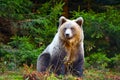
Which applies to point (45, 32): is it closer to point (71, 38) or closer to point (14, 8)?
point (14, 8)

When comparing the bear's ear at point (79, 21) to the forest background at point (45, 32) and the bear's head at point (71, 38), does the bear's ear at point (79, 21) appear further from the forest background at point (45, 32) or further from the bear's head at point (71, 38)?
the forest background at point (45, 32)

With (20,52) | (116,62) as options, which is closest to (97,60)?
(116,62)

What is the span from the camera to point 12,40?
552 inches

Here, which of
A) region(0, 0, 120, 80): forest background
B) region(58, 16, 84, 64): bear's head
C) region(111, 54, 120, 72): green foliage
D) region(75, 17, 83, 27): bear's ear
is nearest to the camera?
region(58, 16, 84, 64): bear's head

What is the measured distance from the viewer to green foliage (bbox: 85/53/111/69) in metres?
13.3

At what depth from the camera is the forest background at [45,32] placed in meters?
12.9

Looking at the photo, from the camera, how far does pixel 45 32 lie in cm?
1408

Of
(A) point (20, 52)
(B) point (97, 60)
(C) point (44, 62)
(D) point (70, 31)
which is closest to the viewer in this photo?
(D) point (70, 31)

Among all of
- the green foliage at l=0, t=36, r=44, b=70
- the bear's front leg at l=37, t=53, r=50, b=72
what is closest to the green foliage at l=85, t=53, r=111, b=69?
the green foliage at l=0, t=36, r=44, b=70

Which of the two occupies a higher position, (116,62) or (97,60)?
(97,60)

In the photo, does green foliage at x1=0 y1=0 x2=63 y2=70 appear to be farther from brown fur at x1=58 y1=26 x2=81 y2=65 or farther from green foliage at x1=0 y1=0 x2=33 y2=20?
brown fur at x1=58 y1=26 x2=81 y2=65

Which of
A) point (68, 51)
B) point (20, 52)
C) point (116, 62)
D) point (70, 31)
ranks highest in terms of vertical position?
point (70, 31)

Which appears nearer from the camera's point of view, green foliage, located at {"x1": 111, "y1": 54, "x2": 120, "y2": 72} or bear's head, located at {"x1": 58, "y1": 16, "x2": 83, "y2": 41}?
bear's head, located at {"x1": 58, "y1": 16, "x2": 83, "y2": 41}

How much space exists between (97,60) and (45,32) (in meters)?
1.87
